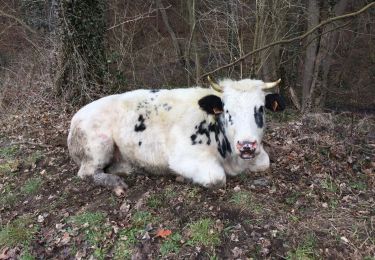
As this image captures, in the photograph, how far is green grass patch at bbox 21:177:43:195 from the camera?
271 inches

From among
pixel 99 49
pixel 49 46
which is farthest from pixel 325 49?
pixel 49 46

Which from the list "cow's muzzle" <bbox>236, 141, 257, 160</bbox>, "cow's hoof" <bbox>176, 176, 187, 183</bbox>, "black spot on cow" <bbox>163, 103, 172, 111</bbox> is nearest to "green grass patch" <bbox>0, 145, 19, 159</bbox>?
"black spot on cow" <bbox>163, 103, 172, 111</bbox>

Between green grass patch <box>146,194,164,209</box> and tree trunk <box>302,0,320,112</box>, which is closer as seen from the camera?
green grass patch <box>146,194,164,209</box>

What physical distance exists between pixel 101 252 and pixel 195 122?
2257mm

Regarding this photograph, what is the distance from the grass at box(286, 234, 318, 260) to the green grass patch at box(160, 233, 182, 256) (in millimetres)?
1244

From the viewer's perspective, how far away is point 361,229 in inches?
201

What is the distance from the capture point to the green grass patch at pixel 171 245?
506cm

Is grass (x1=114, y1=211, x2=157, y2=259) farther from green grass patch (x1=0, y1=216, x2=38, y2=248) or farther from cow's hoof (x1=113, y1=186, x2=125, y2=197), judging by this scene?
green grass patch (x1=0, y1=216, x2=38, y2=248)

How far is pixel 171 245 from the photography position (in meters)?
5.13

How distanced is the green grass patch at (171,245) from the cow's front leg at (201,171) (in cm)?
102

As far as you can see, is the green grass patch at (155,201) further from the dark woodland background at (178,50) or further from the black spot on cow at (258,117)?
the dark woodland background at (178,50)

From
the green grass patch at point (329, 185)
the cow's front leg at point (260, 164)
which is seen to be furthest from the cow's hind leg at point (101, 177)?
the green grass patch at point (329, 185)

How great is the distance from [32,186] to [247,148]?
3579 mm

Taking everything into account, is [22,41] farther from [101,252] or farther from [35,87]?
[101,252]
